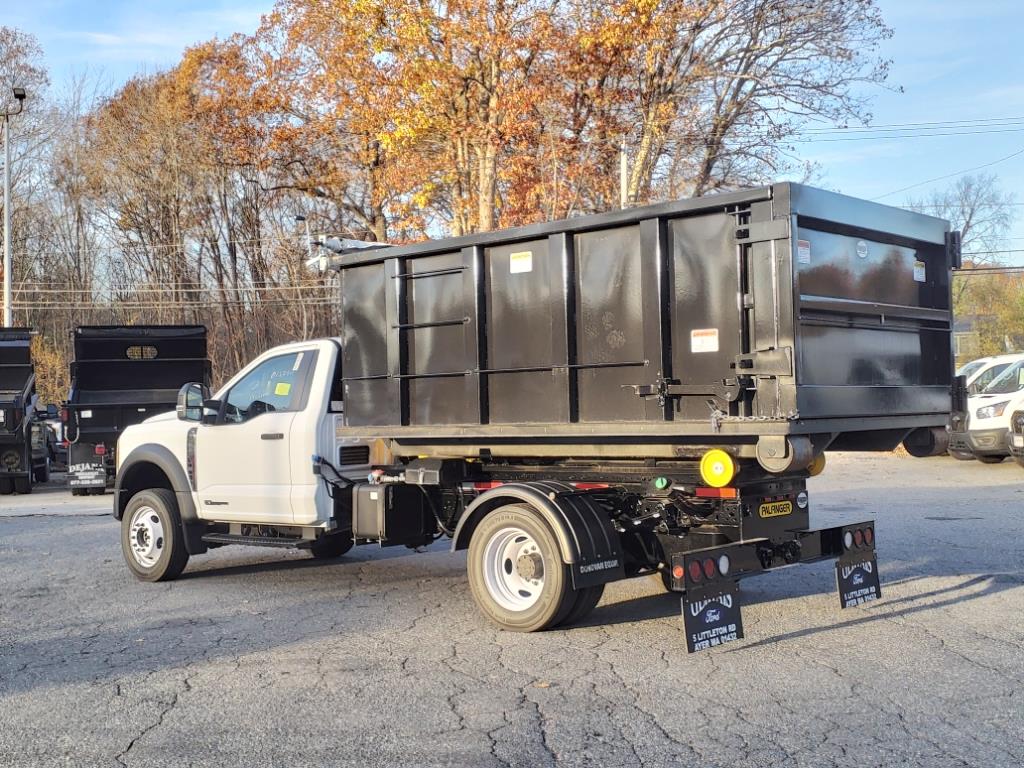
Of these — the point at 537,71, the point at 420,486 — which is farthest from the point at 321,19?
the point at 420,486

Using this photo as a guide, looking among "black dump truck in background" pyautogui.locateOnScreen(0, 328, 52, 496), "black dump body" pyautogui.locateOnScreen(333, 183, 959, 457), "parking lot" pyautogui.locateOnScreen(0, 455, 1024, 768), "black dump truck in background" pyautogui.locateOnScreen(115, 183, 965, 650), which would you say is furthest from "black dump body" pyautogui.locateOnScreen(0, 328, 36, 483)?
"black dump body" pyautogui.locateOnScreen(333, 183, 959, 457)

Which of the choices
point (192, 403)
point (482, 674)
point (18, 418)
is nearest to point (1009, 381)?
point (192, 403)

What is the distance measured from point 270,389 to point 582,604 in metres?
3.54

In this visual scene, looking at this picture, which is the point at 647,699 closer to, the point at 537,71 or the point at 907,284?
the point at 907,284

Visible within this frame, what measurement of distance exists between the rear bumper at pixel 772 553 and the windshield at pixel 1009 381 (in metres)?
13.2

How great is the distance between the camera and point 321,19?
25500mm

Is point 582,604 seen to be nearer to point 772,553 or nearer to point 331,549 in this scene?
point 772,553

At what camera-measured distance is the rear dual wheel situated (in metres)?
6.73

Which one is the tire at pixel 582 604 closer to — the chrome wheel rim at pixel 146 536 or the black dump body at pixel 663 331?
the black dump body at pixel 663 331

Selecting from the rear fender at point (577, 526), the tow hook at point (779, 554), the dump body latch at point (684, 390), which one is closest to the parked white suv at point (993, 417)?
the tow hook at point (779, 554)

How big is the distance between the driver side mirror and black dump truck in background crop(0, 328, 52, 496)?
12069 millimetres

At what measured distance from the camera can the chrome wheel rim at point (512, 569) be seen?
6980 mm

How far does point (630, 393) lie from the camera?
21.9ft

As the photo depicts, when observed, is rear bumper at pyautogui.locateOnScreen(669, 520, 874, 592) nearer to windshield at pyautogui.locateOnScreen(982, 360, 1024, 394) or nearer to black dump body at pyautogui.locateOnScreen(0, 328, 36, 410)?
windshield at pyautogui.locateOnScreen(982, 360, 1024, 394)
